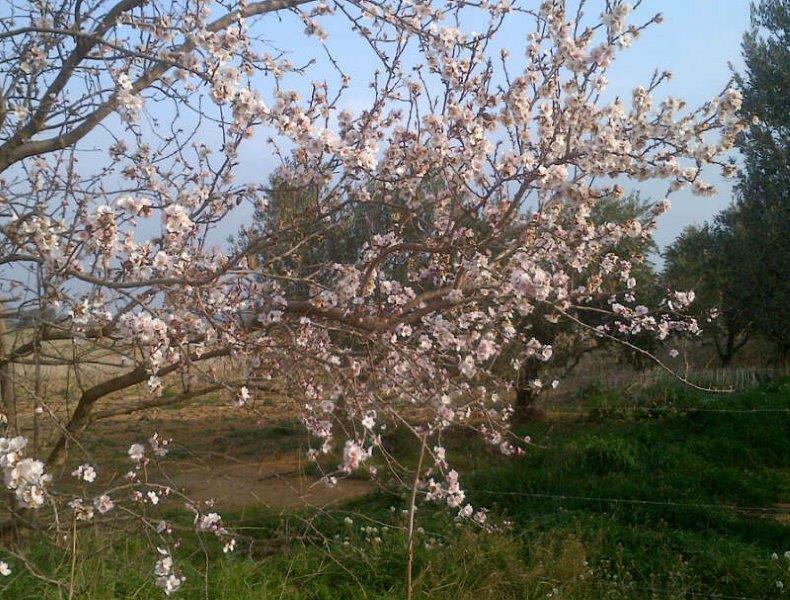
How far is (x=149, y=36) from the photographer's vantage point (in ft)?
13.2

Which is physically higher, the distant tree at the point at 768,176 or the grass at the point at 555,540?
the distant tree at the point at 768,176

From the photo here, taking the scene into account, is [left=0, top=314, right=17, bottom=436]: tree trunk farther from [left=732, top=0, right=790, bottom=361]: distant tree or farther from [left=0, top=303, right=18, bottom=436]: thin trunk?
[left=732, top=0, right=790, bottom=361]: distant tree

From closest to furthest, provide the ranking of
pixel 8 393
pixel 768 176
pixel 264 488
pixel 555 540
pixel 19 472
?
pixel 19 472
pixel 8 393
pixel 555 540
pixel 264 488
pixel 768 176

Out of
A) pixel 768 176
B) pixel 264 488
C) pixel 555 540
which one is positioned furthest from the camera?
pixel 768 176

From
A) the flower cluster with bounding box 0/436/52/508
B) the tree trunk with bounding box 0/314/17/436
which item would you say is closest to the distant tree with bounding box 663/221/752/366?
the tree trunk with bounding box 0/314/17/436

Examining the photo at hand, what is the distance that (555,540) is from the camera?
209 inches

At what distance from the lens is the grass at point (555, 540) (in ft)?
15.0

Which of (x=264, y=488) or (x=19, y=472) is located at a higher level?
(x=19, y=472)

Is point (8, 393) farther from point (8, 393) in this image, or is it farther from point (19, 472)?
point (19, 472)

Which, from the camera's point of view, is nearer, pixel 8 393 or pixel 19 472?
pixel 19 472

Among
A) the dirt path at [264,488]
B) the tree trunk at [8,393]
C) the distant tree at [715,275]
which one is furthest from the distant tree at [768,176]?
the tree trunk at [8,393]

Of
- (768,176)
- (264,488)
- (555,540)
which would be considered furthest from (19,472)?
(768,176)

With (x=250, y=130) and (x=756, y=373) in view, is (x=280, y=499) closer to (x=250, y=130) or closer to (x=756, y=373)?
(x=250, y=130)

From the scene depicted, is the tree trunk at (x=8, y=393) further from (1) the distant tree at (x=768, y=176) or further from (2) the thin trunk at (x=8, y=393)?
(1) the distant tree at (x=768, y=176)
